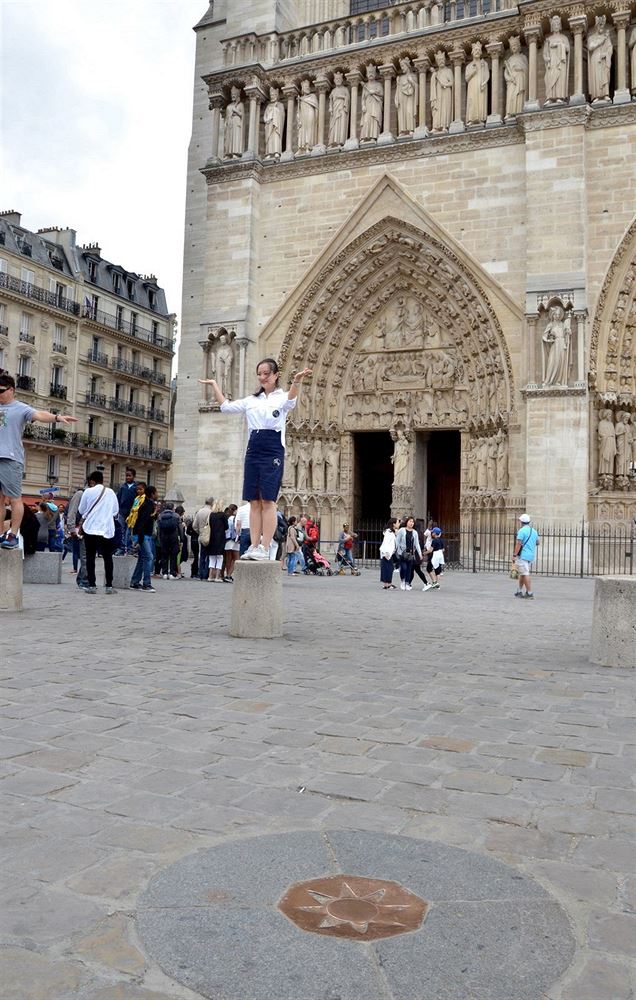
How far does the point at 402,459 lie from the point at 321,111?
10.5 metres

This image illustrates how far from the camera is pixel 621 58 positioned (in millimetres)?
19688

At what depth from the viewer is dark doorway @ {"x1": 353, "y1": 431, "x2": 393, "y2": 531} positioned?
24756 mm

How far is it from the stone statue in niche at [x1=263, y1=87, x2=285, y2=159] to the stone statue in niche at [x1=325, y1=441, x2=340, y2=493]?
877cm

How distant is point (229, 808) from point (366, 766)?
2.37 ft

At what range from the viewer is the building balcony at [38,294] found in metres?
36.9

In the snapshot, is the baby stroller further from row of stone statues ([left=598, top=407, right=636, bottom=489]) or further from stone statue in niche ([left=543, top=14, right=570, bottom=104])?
stone statue in niche ([left=543, top=14, right=570, bottom=104])

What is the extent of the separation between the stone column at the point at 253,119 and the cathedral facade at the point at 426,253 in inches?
3.0

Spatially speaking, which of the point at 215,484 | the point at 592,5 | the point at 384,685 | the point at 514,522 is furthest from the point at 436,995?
the point at 592,5

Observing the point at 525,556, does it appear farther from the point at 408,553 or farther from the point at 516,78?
the point at 516,78

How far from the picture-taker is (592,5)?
783 inches

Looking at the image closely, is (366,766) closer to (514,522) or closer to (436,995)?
(436,995)

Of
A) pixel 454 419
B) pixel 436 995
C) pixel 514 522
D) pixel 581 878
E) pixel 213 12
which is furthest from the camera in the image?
pixel 213 12

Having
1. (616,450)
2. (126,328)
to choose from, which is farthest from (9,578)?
(126,328)

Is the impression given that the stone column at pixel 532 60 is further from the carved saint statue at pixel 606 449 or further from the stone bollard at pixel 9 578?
the stone bollard at pixel 9 578
